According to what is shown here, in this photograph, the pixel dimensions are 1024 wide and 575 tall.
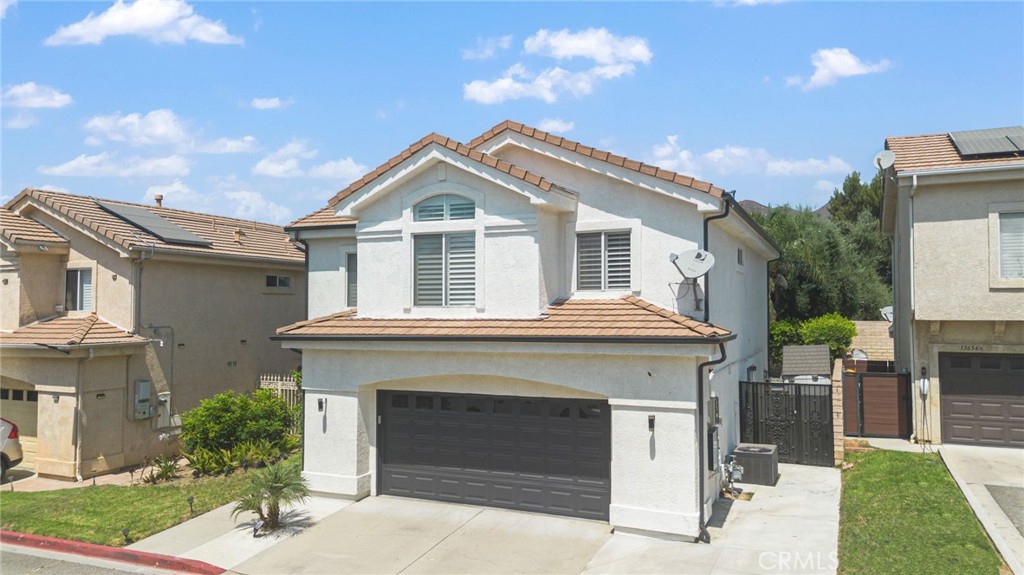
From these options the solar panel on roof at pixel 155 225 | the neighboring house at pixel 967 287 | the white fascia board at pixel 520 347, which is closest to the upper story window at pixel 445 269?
the white fascia board at pixel 520 347

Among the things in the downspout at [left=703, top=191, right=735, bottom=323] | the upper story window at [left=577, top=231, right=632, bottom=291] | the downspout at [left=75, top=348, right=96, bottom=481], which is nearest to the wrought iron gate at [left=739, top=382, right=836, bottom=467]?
the downspout at [left=703, top=191, right=735, bottom=323]

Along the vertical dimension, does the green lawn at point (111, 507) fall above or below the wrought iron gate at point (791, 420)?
below

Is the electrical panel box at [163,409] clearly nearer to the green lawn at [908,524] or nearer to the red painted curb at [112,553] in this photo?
the red painted curb at [112,553]

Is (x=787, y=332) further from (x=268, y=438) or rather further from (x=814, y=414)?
(x=268, y=438)

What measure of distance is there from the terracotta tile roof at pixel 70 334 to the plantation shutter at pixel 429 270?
840 cm

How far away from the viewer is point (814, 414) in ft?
47.3

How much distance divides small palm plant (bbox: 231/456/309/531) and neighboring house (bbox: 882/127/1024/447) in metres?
12.9

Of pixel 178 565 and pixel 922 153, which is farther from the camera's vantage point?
pixel 922 153

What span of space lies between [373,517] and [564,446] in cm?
344

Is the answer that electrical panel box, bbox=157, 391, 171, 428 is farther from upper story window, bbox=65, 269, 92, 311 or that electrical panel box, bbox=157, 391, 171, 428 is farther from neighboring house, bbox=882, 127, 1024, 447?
neighboring house, bbox=882, 127, 1024, 447

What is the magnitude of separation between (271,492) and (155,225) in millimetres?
10830

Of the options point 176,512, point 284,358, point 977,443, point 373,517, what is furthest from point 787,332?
point 176,512

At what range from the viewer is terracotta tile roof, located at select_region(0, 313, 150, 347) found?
16.2 meters

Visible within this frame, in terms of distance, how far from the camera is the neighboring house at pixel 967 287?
14.4 meters
